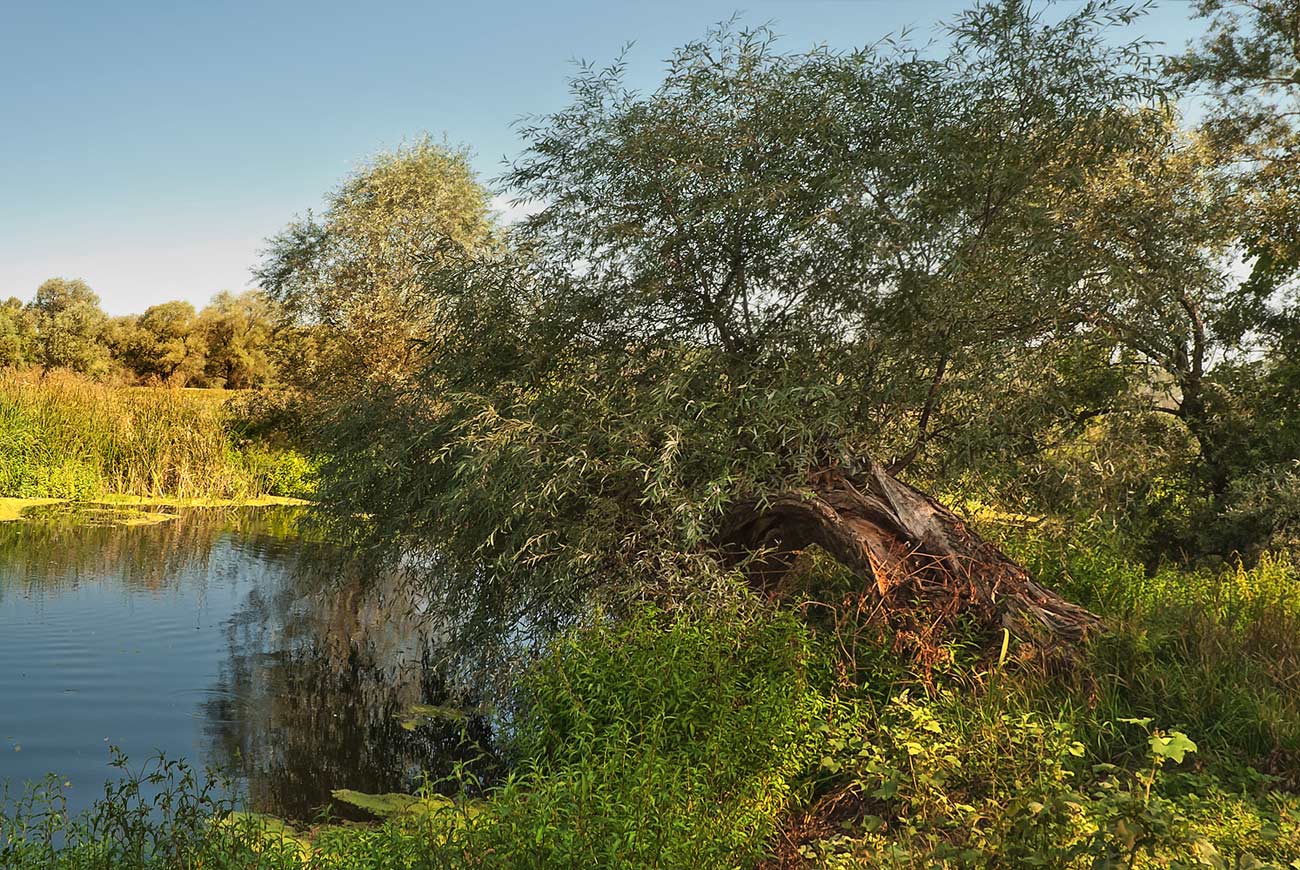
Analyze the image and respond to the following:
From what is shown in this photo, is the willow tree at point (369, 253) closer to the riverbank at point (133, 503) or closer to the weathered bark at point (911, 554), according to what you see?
the riverbank at point (133, 503)

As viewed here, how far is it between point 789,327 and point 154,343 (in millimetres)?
Answer: 41344

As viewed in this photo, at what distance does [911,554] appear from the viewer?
695 cm

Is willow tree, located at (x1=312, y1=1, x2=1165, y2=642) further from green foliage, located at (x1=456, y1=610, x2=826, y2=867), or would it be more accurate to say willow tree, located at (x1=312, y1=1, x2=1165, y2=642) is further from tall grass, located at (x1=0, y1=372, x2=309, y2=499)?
tall grass, located at (x1=0, y1=372, x2=309, y2=499)

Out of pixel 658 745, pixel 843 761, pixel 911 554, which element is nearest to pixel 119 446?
pixel 911 554

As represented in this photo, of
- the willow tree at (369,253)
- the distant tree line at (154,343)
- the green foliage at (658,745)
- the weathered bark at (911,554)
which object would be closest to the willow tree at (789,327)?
the weathered bark at (911,554)

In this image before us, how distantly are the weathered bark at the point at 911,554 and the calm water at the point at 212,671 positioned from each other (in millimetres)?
3658

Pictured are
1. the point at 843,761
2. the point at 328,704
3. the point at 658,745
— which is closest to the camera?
the point at 658,745

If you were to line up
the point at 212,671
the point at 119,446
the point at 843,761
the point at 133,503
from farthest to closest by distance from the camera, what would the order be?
1. the point at 119,446
2. the point at 133,503
3. the point at 212,671
4. the point at 843,761

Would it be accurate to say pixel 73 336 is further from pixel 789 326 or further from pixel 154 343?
pixel 789 326

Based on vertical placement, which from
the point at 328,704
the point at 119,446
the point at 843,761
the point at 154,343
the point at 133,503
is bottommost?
the point at 328,704

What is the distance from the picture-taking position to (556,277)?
319 inches

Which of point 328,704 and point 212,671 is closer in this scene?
point 328,704

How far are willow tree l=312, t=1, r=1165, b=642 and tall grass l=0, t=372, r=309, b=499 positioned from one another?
48.1ft

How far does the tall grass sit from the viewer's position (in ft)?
61.9
